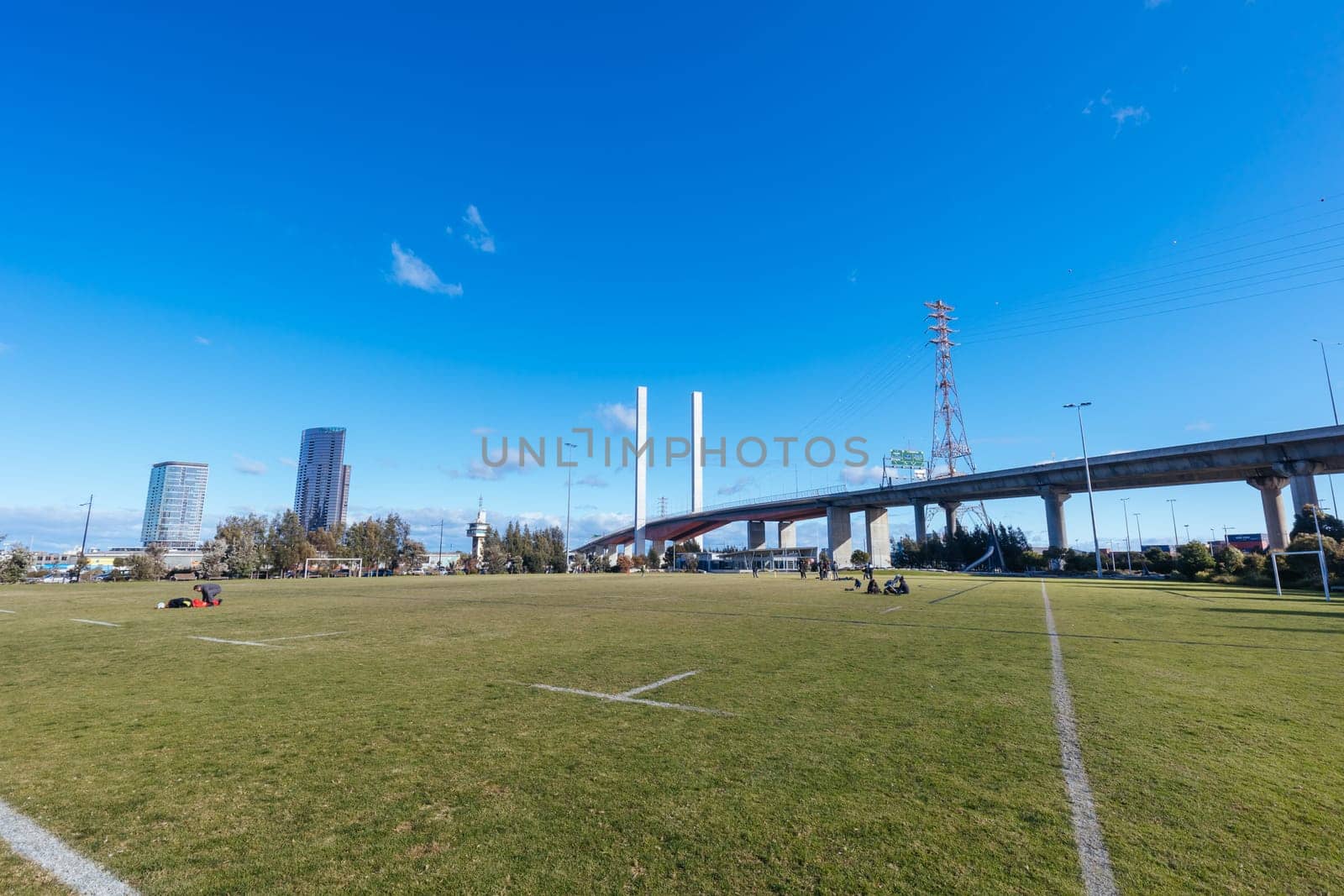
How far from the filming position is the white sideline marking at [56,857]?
9.87ft

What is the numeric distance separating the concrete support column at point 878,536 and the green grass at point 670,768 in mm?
78651

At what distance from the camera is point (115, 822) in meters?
3.78

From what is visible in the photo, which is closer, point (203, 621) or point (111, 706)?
point (111, 706)

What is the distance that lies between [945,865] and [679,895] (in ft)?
4.78

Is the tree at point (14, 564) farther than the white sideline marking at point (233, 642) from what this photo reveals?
Yes

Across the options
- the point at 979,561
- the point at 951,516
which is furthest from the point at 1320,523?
the point at 951,516

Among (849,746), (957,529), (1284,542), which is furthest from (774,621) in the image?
(957,529)

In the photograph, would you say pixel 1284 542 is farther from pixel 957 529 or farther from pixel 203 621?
pixel 203 621

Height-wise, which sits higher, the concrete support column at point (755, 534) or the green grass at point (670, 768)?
the concrete support column at point (755, 534)

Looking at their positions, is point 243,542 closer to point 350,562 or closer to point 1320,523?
point 350,562

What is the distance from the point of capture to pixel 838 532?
9200 centimetres

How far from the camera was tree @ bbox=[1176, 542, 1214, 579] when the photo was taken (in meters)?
41.5

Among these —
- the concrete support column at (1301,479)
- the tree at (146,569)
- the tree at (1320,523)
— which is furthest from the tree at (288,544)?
the concrete support column at (1301,479)

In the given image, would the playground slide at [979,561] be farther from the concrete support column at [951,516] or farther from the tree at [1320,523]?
the tree at [1320,523]
